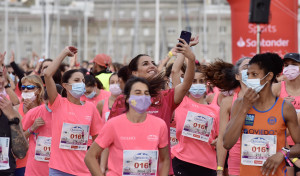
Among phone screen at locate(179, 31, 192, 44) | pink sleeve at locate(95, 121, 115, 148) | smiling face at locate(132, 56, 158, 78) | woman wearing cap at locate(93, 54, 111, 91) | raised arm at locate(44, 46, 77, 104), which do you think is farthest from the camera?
woman wearing cap at locate(93, 54, 111, 91)

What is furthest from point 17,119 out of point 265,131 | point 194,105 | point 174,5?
point 174,5

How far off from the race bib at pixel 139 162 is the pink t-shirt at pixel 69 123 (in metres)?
1.92

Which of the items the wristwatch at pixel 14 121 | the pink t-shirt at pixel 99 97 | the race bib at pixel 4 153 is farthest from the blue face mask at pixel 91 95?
the wristwatch at pixel 14 121

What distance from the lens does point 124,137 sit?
646cm

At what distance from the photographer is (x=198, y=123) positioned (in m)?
9.35

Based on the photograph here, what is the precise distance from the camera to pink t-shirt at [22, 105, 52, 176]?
29.1 ft

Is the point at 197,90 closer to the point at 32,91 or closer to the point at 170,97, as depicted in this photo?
the point at 32,91

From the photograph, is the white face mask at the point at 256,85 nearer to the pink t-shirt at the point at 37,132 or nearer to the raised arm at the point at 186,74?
the raised arm at the point at 186,74

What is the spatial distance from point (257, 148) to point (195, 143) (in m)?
2.51

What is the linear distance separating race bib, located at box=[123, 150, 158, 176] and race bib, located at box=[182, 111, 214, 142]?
109 inches

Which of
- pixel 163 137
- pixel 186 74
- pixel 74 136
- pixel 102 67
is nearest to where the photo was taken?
pixel 163 137

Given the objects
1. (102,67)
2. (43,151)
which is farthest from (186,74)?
(102,67)

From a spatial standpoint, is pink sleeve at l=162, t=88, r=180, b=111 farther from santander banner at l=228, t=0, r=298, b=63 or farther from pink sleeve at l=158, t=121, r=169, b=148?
santander banner at l=228, t=0, r=298, b=63

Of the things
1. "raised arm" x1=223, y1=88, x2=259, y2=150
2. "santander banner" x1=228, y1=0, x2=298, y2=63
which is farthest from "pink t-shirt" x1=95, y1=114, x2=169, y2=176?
"santander banner" x1=228, y1=0, x2=298, y2=63
